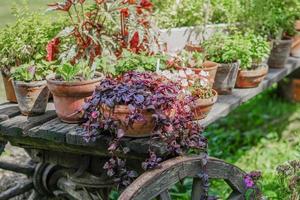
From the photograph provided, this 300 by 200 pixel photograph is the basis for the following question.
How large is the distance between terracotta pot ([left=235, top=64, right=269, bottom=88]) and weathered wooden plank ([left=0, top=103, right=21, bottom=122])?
4.69ft

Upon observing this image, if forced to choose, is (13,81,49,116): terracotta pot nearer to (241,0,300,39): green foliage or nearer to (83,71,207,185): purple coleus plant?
(83,71,207,185): purple coleus plant

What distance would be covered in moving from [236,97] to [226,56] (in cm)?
25

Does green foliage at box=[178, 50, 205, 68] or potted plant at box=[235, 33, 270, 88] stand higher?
green foliage at box=[178, 50, 205, 68]

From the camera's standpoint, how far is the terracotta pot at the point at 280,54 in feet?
A: 13.0

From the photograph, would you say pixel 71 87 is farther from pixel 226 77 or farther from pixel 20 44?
pixel 226 77

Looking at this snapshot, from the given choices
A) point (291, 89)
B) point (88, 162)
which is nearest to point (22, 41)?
point (88, 162)

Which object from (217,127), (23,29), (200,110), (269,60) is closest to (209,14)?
(269,60)

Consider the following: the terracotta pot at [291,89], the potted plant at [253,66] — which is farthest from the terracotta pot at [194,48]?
the terracotta pot at [291,89]

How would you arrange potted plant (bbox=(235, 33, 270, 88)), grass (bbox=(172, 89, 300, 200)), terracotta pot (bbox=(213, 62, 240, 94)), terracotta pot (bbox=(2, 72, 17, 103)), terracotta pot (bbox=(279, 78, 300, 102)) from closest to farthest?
terracotta pot (bbox=(2, 72, 17, 103))
terracotta pot (bbox=(213, 62, 240, 94))
potted plant (bbox=(235, 33, 270, 88))
grass (bbox=(172, 89, 300, 200))
terracotta pot (bbox=(279, 78, 300, 102))

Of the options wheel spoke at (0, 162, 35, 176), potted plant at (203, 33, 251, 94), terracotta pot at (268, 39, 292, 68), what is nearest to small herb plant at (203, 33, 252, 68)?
potted plant at (203, 33, 251, 94)

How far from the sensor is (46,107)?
8.66ft

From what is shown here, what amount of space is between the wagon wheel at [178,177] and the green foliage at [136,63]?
53cm

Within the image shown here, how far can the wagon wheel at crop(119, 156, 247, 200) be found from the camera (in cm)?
208

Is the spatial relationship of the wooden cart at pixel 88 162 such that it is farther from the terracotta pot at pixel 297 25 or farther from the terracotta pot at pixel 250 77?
the terracotta pot at pixel 297 25
